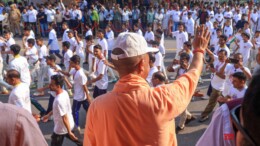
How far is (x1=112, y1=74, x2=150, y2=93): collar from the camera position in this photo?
2348 millimetres

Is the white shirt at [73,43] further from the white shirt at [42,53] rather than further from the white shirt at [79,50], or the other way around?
the white shirt at [42,53]

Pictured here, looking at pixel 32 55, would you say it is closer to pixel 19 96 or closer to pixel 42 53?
pixel 42 53

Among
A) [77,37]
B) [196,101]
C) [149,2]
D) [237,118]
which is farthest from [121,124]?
[149,2]

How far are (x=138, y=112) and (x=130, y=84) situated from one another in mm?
191

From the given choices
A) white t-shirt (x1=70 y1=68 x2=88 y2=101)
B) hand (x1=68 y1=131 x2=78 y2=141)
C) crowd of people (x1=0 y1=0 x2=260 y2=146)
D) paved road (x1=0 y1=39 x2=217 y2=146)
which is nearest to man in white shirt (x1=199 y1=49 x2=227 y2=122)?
crowd of people (x1=0 y1=0 x2=260 y2=146)

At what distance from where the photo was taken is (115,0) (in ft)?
77.7

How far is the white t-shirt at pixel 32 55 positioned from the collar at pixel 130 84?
7689mm

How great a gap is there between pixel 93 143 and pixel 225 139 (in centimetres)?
115

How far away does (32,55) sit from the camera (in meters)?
9.67

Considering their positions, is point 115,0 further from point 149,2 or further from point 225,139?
point 225,139

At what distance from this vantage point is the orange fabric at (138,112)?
2295 mm

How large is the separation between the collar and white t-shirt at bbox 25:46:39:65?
25.2ft

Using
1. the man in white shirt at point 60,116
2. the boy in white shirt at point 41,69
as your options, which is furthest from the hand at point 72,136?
the boy in white shirt at point 41,69

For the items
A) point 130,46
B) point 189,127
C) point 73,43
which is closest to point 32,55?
point 73,43
